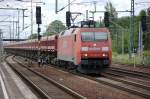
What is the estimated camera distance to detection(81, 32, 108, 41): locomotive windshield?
105 ft

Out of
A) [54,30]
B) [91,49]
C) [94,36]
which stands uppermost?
[54,30]

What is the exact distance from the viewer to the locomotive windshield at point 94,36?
105ft

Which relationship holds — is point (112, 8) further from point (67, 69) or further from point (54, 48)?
point (67, 69)

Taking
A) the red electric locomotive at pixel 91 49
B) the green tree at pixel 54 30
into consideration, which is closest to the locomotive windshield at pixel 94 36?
the red electric locomotive at pixel 91 49

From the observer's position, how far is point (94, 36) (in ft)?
106

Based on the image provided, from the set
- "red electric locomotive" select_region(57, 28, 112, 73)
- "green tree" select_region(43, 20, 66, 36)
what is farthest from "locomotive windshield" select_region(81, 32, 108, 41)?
"green tree" select_region(43, 20, 66, 36)

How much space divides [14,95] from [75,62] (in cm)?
1169

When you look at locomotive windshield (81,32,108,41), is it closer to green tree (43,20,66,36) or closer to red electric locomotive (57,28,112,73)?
red electric locomotive (57,28,112,73)

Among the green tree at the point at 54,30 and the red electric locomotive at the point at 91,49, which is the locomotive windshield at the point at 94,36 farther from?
the green tree at the point at 54,30

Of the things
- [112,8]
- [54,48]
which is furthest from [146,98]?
[112,8]

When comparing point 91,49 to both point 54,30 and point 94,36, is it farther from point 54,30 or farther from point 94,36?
point 54,30

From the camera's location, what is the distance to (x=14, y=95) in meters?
20.9

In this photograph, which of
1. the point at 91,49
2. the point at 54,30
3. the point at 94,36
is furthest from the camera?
the point at 54,30

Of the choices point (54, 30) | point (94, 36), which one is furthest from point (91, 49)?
point (54, 30)
